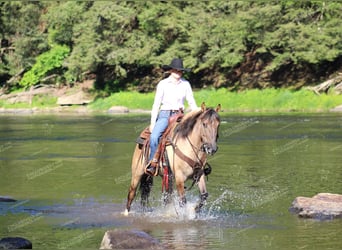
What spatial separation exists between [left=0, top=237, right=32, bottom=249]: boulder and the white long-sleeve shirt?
3854 mm

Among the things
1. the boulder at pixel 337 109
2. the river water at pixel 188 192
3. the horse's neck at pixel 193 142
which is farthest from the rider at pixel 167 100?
the boulder at pixel 337 109

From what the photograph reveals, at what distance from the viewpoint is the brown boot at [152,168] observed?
48.0 feet

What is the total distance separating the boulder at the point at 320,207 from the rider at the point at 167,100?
2353mm

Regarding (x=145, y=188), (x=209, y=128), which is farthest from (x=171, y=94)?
(x=145, y=188)

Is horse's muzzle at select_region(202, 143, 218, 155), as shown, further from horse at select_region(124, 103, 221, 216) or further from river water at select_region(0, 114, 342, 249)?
river water at select_region(0, 114, 342, 249)

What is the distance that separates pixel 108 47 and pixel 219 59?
9.82 metres

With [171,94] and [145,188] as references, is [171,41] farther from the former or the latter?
[171,94]

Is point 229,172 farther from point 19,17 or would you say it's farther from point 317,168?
point 19,17

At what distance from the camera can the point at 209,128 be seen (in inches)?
544

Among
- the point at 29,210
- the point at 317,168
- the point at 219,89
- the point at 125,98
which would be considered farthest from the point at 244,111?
the point at 29,210

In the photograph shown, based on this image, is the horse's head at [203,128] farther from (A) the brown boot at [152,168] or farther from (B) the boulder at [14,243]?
(B) the boulder at [14,243]

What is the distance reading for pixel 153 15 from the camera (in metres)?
62.7

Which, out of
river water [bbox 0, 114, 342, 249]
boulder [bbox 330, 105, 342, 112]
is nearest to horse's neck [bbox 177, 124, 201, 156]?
river water [bbox 0, 114, 342, 249]

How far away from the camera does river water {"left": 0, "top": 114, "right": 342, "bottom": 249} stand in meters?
12.6
